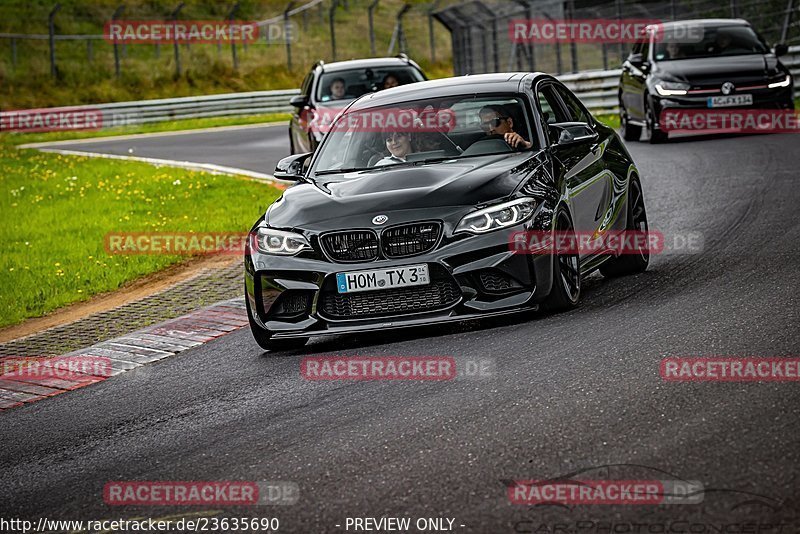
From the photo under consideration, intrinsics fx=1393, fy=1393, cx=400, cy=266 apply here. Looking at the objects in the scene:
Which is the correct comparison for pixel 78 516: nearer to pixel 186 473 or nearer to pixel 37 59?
pixel 186 473

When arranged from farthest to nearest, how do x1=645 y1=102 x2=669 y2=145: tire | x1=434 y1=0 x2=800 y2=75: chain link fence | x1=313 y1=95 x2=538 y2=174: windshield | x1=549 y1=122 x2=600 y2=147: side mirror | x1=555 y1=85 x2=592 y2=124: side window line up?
1. x1=434 y1=0 x2=800 y2=75: chain link fence
2. x1=645 y1=102 x2=669 y2=145: tire
3. x1=555 y1=85 x2=592 y2=124: side window
4. x1=313 y1=95 x2=538 y2=174: windshield
5. x1=549 y1=122 x2=600 y2=147: side mirror

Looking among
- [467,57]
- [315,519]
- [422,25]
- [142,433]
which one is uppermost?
[315,519]

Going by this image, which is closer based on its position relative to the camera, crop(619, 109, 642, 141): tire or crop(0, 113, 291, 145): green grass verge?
crop(619, 109, 642, 141): tire

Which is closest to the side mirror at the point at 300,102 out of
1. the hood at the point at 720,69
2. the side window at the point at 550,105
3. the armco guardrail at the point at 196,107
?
the hood at the point at 720,69

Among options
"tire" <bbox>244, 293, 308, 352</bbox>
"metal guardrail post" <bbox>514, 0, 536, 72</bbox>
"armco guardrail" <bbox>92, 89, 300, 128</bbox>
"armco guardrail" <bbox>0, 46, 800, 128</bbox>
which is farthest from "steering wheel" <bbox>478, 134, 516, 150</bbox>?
"armco guardrail" <bbox>0, 46, 800, 128</bbox>

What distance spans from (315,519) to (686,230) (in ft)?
24.6

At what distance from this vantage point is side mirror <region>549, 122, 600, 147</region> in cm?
929

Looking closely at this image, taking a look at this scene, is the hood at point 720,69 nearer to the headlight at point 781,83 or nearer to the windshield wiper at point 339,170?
the headlight at point 781,83

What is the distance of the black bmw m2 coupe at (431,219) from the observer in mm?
8203

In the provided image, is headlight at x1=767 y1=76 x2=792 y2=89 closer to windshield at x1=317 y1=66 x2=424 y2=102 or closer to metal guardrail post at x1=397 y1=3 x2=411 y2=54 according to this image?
windshield at x1=317 y1=66 x2=424 y2=102

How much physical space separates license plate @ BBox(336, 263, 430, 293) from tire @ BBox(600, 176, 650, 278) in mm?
2355

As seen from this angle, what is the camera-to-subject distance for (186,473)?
5.86 meters

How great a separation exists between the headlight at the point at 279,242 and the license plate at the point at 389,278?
1.34 ft

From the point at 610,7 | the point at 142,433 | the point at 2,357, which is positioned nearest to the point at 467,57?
the point at 610,7
